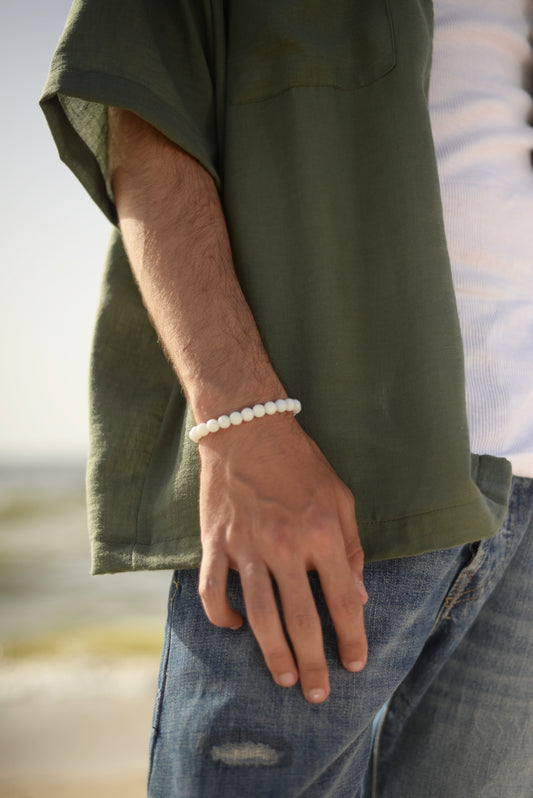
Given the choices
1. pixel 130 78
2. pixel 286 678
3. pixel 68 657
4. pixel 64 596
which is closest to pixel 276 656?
pixel 286 678

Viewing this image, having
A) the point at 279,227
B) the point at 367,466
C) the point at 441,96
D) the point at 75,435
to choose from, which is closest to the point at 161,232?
the point at 279,227

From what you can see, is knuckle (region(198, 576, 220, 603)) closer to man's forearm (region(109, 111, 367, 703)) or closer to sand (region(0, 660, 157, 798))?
man's forearm (region(109, 111, 367, 703))

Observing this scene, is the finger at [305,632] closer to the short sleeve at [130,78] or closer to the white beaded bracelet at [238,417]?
the white beaded bracelet at [238,417]

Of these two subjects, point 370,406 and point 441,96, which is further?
point 441,96

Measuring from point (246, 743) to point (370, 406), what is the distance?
437mm

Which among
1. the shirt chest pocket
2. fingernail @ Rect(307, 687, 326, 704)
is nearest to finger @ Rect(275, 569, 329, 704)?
fingernail @ Rect(307, 687, 326, 704)

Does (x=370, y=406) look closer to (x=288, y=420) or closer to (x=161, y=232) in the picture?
(x=288, y=420)

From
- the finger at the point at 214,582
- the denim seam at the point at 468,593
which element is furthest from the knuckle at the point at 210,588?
the denim seam at the point at 468,593

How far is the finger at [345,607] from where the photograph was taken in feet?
2.31

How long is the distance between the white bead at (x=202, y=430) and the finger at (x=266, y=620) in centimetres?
16

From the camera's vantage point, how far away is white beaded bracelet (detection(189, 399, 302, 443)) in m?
0.73

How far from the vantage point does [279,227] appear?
87 cm

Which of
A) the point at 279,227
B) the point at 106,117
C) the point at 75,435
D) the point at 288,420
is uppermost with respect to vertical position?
the point at 106,117

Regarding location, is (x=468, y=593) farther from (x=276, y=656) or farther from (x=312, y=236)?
(x=312, y=236)
